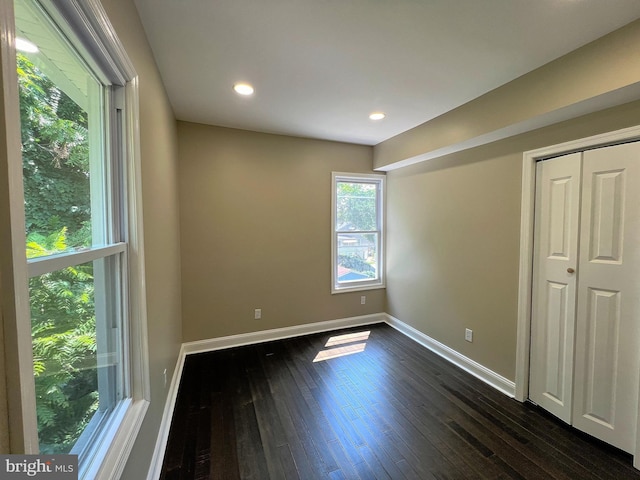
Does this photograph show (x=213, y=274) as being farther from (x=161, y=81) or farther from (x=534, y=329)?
(x=534, y=329)

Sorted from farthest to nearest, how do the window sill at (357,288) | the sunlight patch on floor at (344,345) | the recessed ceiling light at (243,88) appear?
the window sill at (357,288)
the sunlight patch on floor at (344,345)
the recessed ceiling light at (243,88)

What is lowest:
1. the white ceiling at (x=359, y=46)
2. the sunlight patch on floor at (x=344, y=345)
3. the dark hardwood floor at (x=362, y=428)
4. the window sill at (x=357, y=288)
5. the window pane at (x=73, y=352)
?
the dark hardwood floor at (x=362, y=428)

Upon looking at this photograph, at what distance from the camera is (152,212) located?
1.60 m

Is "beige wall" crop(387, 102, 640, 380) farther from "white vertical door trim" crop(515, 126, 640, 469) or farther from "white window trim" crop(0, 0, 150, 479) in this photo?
"white window trim" crop(0, 0, 150, 479)

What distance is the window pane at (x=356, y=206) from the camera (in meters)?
3.75

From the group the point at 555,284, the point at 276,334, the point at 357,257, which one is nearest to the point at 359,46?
the point at 555,284

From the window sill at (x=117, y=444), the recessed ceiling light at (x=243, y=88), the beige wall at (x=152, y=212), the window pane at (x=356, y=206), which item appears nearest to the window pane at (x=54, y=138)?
the beige wall at (x=152, y=212)

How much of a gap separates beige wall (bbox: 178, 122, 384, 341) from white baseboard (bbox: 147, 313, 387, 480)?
0.08 metres

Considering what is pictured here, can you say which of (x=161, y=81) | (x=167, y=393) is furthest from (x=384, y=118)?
(x=167, y=393)

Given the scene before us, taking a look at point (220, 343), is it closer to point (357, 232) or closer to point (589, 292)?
point (357, 232)

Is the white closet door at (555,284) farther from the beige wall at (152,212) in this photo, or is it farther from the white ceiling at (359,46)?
the beige wall at (152,212)

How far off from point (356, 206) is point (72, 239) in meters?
3.30

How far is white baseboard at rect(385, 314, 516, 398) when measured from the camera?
235cm

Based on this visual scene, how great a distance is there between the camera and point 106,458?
3.01 feet
